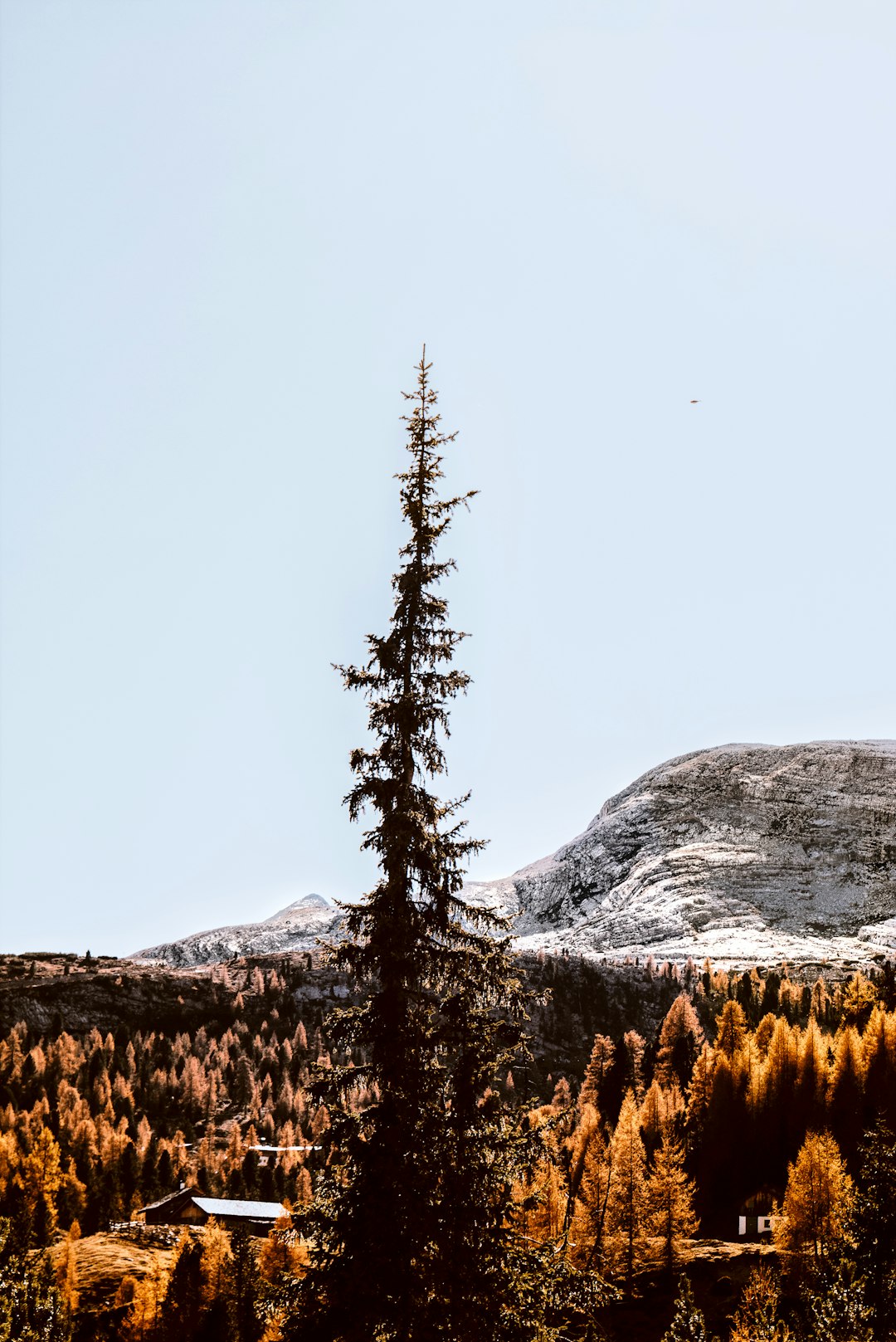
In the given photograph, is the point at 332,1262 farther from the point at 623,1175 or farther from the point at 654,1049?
the point at 654,1049

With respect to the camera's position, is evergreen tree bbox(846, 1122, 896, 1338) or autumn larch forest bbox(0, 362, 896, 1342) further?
evergreen tree bbox(846, 1122, 896, 1338)

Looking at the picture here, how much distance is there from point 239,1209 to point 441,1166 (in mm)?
105841

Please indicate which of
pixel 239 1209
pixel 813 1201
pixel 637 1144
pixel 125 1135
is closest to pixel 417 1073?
pixel 813 1201

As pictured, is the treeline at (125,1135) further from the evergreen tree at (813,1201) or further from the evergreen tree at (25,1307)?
the evergreen tree at (813,1201)

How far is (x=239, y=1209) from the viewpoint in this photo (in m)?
108

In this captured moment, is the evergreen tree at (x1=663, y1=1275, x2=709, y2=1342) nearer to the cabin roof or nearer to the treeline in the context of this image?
the treeline

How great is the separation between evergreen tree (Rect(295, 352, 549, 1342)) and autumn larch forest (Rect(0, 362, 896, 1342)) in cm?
5

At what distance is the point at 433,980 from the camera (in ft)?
62.5

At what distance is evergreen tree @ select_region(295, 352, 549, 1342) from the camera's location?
1655 centimetres

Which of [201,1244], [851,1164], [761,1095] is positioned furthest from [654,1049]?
[201,1244]

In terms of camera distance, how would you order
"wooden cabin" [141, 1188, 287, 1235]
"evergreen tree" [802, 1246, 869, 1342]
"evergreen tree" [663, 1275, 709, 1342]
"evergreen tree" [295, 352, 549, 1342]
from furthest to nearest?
"wooden cabin" [141, 1188, 287, 1235] → "evergreen tree" [663, 1275, 709, 1342] → "evergreen tree" [802, 1246, 869, 1342] → "evergreen tree" [295, 352, 549, 1342]

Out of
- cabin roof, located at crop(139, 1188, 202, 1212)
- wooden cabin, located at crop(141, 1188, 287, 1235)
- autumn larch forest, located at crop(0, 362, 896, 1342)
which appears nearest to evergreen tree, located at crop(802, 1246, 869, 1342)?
autumn larch forest, located at crop(0, 362, 896, 1342)

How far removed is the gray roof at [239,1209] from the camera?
106m

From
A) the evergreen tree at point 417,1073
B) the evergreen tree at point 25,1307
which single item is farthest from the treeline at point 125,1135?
the evergreen tree at point 417,1073
